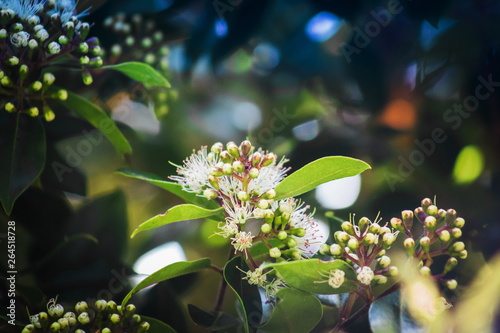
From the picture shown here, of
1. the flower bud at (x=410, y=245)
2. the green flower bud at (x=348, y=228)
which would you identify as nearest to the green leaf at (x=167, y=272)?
the green flower bud at (x=348, y=228)

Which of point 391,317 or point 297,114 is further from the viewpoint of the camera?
point 297,114

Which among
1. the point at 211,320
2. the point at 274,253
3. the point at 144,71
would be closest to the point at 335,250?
the point at 274,253

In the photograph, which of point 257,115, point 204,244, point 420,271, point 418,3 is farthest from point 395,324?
point 257,115

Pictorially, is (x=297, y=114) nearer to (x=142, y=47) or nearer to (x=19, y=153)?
(x=142, y=47)

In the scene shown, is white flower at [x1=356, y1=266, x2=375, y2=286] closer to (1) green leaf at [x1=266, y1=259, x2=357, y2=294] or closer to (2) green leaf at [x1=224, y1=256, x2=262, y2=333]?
(1) green leaf at [x1=266, y1=259, x2=357, y2=294]

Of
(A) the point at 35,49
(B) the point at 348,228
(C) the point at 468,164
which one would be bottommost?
(C) the point at 468,164

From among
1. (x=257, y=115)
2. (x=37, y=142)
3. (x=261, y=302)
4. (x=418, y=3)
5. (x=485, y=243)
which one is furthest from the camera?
(x=257, y=115)

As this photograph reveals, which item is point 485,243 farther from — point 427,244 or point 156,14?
point 156,14
